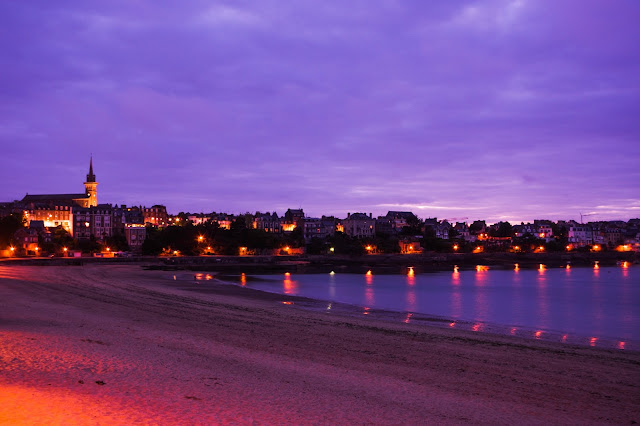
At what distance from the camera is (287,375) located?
403 inches

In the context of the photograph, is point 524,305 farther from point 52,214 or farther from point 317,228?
point 52,214

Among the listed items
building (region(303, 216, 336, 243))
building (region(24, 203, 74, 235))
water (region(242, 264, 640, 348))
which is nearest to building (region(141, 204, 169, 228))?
building (region(24, 203, 74, 235))

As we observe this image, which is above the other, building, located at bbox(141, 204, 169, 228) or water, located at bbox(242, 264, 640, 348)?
building, located at bbox(141, 204, 169, 228)

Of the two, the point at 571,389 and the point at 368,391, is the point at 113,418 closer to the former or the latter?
the point at 368,391

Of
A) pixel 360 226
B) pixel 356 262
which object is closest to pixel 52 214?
pixel 360 226

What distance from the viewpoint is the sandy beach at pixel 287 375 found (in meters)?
7.69

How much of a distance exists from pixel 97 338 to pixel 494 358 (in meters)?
10.4

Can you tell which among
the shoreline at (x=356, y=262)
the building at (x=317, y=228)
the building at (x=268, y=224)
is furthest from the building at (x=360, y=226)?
the shoreline at (x=356, y=262)

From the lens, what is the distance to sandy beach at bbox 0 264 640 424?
7.69m

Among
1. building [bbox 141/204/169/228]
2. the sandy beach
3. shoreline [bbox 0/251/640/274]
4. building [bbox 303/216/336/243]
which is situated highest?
building [bbox 141/204/169/228]

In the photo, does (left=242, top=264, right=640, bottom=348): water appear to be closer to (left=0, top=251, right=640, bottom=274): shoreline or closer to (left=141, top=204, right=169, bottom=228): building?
(left=0, top=251, right=640, bottom=274): shoreline

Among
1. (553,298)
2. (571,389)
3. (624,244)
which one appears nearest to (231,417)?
(571,389)

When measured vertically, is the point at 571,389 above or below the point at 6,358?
below

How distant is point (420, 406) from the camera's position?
8484 mm
